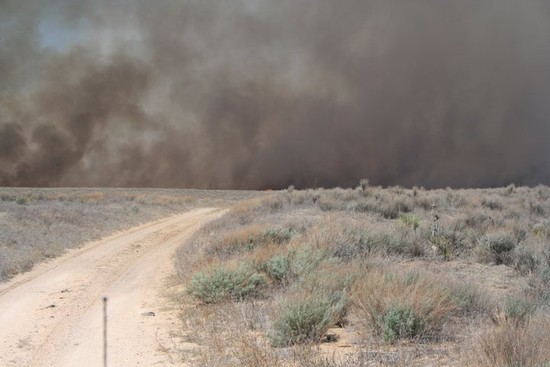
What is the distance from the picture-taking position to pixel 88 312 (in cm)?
1033

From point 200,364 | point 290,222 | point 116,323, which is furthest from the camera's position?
point 290,222

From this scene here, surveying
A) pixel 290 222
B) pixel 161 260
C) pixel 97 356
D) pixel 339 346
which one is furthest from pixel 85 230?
pixel 339 346

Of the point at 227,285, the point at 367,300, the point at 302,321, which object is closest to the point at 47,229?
the point at 227,285

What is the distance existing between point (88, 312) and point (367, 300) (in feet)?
19.9

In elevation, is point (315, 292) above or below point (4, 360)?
above

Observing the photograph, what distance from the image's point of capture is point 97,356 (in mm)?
7473

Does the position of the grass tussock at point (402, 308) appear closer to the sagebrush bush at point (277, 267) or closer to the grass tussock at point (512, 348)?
the grass tussock at point (512, 348)

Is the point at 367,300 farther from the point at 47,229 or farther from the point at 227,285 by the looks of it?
the point at 47,229

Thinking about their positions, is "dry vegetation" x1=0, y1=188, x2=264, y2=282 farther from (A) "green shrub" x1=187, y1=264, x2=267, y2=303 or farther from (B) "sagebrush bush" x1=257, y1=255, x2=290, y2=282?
(B) "sagebrush bush" x1=257, y1=255, x2=290, y2=282

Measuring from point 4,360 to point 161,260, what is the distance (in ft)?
32.2

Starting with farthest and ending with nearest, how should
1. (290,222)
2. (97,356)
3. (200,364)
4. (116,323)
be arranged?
(290,222) < (116,323) < (97,356) < (200,364)

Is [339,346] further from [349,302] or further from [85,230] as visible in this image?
[85,230]

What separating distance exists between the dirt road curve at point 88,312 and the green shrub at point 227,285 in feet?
2.63

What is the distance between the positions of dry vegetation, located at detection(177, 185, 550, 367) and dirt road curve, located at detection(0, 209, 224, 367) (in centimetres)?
74
